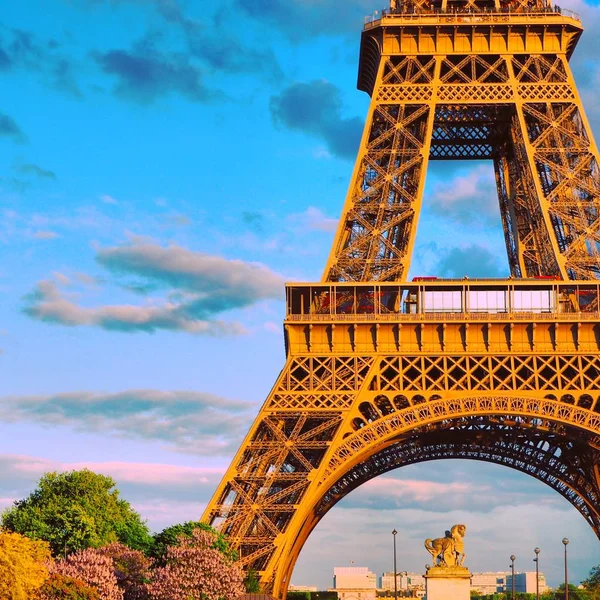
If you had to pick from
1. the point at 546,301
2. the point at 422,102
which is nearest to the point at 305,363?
the point at 546,301

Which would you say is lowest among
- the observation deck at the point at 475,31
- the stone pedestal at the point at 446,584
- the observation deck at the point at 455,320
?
the stone pedestal at the point at 446,584

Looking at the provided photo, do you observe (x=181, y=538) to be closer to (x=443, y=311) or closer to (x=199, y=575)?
(x=199, y=575)

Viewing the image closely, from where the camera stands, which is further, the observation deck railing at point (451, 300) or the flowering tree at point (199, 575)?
the observation deck railing at point (451, 300)

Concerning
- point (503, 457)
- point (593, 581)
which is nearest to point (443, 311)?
point (503, 457)

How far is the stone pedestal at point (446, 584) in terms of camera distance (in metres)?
58.7

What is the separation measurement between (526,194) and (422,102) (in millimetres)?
8028

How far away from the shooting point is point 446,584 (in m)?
58.9

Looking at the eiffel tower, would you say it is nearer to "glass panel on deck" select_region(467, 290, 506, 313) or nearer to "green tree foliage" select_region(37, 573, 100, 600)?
"glass panel on deck" select_region(467, 290, 506, 313)

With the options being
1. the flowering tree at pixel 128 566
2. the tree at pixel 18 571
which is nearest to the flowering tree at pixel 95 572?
the flowering tree at pixel 128 566

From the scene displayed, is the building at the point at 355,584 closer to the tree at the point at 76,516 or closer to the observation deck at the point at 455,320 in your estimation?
the tree at the point at 76,516

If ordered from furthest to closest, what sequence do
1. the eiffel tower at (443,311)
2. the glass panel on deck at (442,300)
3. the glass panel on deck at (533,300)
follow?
the glass panel on deck at (442,300), the glass panel on deck at (533,300), the eiffel tower at (443,311)

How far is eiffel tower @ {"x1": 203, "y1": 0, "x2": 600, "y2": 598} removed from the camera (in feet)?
186

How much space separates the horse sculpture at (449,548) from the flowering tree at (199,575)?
12.5 metres

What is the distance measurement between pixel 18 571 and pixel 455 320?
24.1 meters
